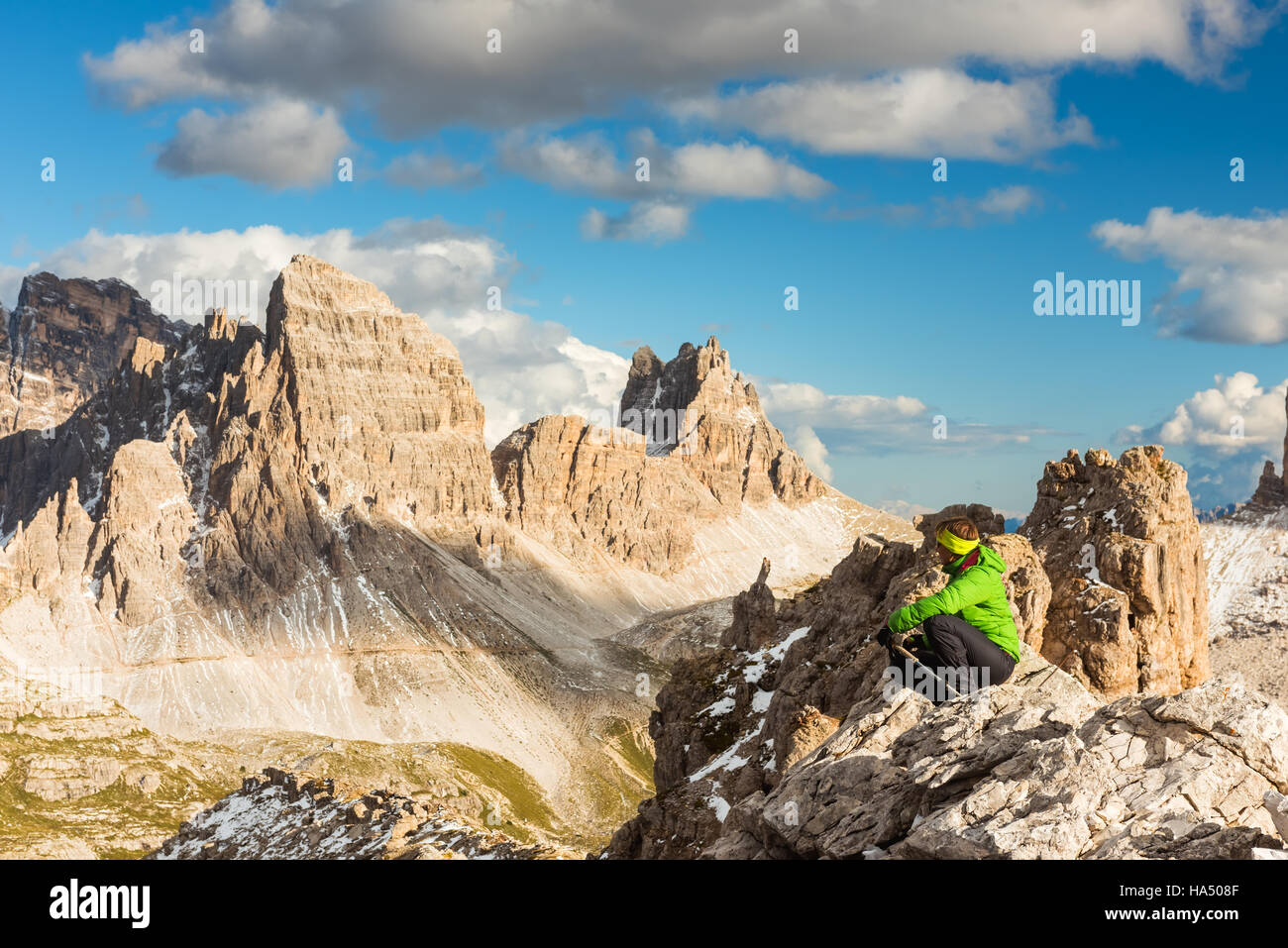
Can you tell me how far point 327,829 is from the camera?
71875mm

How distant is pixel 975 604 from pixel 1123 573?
36617 millimetres

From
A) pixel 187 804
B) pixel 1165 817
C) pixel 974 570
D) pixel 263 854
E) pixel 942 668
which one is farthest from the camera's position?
pixel 187 804

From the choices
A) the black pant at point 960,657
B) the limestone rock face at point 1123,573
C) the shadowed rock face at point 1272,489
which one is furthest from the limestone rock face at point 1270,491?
the black pant at point 960,657

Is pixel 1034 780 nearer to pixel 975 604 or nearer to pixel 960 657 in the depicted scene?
pixel 960 657

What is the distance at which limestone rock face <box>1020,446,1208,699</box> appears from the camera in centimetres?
5219

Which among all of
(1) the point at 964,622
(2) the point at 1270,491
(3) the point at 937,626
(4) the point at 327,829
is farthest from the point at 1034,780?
(2) the point at 1270,491

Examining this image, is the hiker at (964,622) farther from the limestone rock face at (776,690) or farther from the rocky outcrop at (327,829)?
the rocky outcrop at (327,829)

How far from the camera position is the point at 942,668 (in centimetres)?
2477

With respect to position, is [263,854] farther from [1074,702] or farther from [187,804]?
[187,804]

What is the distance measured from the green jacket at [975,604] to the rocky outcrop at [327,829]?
31171 millimetres

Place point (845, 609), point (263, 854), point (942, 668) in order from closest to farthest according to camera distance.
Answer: point (942, 668), point (845, 609), point (263, 854)

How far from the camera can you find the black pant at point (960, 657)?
2327 centimetres
